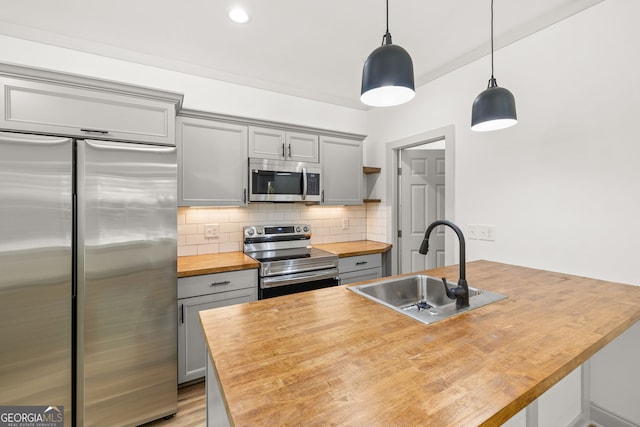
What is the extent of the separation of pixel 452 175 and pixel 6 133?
10.0 feet

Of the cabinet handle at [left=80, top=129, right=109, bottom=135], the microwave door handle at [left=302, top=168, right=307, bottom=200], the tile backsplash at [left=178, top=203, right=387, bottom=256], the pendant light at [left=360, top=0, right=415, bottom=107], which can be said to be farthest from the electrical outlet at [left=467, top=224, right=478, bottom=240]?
the cabinet handle at [left=80, top=129, right=109, bottom=135]

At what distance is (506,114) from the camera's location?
148 centimetres

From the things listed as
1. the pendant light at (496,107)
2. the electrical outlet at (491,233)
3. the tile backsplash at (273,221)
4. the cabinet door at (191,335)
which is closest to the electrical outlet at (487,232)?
the electrical outlet at (491,233)

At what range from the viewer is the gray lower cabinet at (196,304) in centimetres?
205

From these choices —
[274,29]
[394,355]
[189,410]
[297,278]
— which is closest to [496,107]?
[394,355]

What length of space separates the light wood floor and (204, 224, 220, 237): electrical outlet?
4.07ft

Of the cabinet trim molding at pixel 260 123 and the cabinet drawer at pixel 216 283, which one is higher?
the cabinet trim molding at pixel 260 123

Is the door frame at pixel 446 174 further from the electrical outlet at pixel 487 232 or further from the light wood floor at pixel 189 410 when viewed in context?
the light wood floor at pixel 189 410

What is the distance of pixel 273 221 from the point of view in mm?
2984

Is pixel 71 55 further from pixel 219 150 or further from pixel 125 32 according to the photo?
pixel 219 150

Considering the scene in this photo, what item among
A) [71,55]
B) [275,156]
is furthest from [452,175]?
[71,55]

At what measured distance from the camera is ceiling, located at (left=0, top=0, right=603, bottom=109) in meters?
1.81

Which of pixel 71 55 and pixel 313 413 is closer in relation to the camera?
pixel 313 413

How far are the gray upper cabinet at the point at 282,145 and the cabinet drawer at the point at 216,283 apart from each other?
1110 mm
